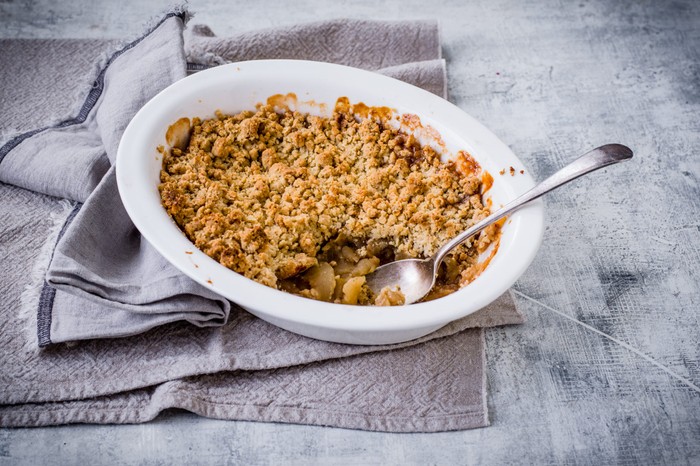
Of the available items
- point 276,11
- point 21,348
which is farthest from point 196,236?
point 276,11

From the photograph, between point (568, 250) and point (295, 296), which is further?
point (568, 250)

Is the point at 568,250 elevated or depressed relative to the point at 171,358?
depressed

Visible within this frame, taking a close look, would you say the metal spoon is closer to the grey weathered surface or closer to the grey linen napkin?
the grey linen napkin

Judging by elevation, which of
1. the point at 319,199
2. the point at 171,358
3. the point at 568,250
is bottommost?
the point at 568,250

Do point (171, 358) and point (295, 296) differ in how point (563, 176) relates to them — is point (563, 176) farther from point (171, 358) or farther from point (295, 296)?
point (171, 358)

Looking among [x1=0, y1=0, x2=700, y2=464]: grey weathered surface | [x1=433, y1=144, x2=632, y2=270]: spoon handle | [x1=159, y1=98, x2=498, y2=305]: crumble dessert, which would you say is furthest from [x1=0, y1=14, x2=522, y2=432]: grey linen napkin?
[x1=433, y1=144, x2=632, y2=270]: spoon handle

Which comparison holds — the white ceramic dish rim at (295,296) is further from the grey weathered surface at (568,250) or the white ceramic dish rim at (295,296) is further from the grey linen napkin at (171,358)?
the grey weathered surface at (568,250)

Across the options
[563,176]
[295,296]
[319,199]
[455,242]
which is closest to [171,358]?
[295,296]
